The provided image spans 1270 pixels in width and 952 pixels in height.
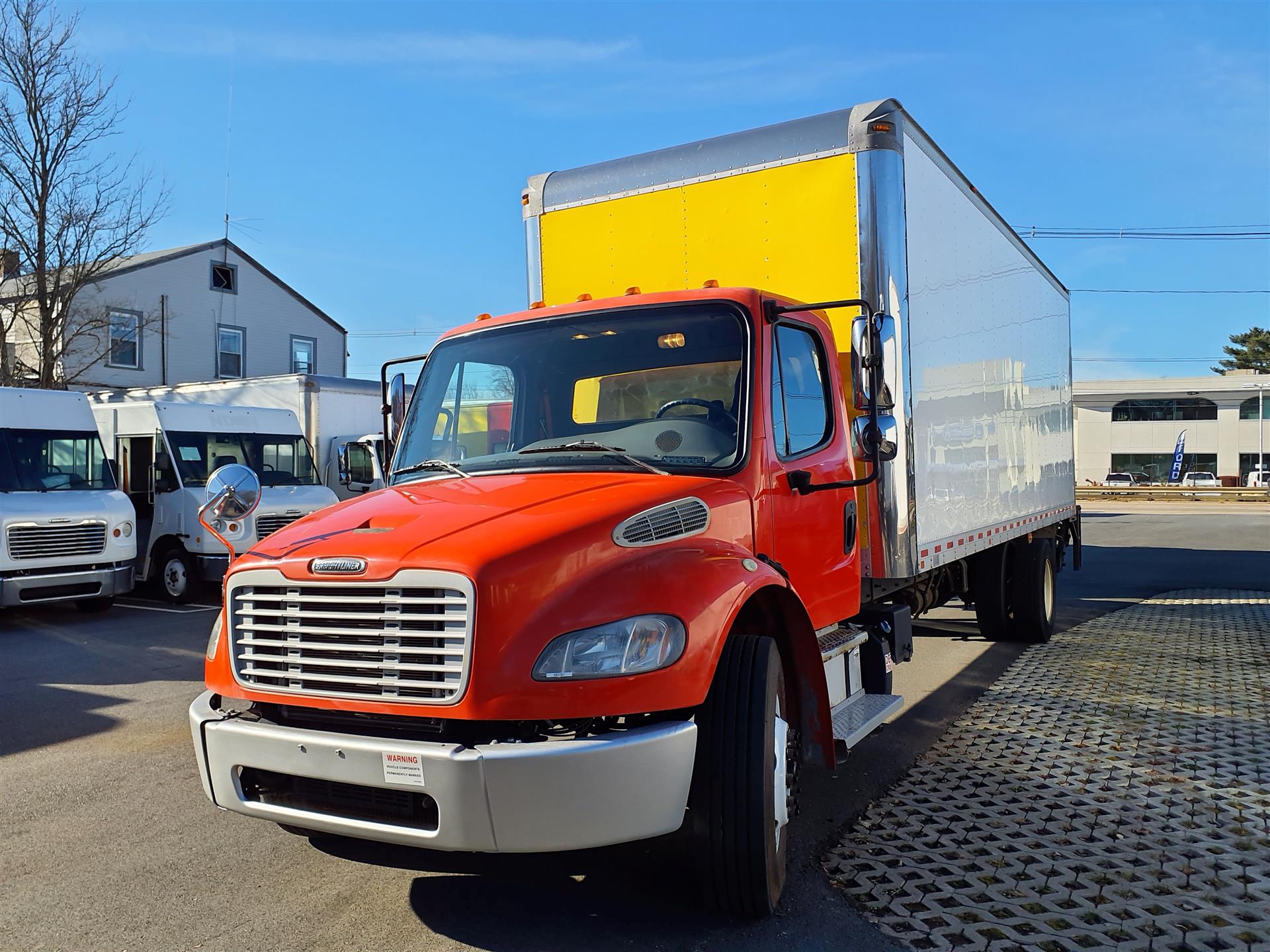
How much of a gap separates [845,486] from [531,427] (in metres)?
1.49

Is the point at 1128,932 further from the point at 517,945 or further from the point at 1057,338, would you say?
the point at 1057,338

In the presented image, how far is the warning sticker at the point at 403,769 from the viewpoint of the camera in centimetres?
312

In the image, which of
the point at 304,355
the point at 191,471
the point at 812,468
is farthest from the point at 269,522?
the point at 304,355

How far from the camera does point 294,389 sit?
16688 millimetres

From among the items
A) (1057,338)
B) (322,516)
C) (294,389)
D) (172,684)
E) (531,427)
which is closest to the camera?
(322,516)

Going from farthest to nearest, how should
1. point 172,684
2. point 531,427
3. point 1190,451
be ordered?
point 1190,451, point 172,684, point 531,427

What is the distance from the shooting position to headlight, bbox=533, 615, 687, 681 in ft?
10.5

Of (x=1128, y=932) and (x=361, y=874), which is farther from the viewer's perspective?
(x=361, y=874)

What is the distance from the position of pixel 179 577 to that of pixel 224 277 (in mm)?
16769

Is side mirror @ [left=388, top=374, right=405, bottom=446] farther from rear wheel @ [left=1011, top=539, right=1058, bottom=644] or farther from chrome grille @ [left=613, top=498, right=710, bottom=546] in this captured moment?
rear wheel @ [left=1011, top=539, right=1058, bottom=644]

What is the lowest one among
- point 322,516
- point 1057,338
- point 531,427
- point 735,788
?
point 735,788

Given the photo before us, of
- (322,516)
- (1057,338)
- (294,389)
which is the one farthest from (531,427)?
(294,389)

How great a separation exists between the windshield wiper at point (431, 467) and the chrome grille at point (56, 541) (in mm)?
9141

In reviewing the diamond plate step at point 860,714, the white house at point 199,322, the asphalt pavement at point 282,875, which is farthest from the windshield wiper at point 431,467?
the white house at point 199,322
